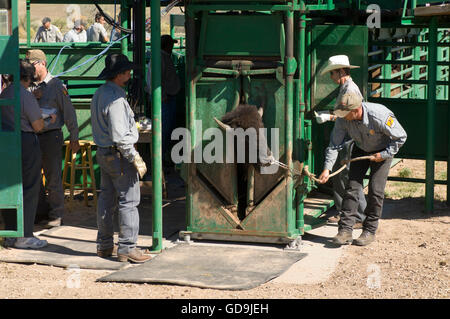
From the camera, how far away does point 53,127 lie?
30.6 feet

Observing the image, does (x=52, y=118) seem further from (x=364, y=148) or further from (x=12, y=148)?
(x=364, y=148)

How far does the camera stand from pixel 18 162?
792 cm

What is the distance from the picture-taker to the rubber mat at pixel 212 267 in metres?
7.04

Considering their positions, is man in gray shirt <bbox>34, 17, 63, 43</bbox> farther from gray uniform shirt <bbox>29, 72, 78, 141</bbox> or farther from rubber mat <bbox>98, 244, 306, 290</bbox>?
rubber mat <bbox>98, 244, 306, 290</bbox>

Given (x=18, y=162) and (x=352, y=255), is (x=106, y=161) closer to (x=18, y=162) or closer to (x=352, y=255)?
(x=18, y=162)

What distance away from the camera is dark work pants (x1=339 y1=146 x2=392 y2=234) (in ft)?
27.6

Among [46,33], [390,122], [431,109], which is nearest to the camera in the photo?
[390,122]

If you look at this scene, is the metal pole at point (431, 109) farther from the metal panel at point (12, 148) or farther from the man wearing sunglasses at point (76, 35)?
the man wearing sunglasses at point (76, 35)

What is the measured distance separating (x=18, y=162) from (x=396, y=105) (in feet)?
16.2

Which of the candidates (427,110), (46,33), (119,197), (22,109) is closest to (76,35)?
(46,33)

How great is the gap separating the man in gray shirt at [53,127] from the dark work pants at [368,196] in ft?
10.3

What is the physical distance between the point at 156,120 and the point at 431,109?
11.8ft

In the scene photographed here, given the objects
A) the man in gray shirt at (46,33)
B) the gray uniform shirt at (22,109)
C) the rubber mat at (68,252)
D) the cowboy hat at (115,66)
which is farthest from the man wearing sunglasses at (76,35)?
the cowboy hat at (115,66)

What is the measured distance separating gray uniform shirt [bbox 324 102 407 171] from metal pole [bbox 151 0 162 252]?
66.1 inches
